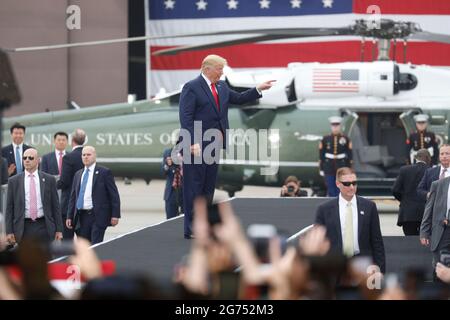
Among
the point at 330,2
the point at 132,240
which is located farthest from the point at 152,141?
the point at 132,240

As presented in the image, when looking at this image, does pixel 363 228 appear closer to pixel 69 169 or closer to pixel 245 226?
pixel 245 226

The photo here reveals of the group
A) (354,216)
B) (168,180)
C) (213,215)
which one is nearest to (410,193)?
(168,180)

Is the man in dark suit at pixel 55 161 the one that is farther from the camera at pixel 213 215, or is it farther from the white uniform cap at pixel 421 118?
the camera at pixel 213 215

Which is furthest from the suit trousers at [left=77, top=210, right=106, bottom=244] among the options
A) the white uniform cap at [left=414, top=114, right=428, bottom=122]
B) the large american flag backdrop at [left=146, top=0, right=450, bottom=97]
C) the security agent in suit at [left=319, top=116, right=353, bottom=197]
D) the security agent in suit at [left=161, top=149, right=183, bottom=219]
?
the large american flag backdrop at [left=146, top=0, right=450, bottom=97]

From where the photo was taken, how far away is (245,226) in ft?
29.0

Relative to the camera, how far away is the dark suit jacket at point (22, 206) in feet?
30.3

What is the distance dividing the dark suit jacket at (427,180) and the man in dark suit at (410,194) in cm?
73

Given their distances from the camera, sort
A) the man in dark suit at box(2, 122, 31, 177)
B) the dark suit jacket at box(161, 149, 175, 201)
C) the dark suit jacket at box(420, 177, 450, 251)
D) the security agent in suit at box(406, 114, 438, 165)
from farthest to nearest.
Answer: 1. the security agent in suit at box(406, 114, 438, 165)
2. the dark suit jacket at box(161, 149, 175, 201)
3. the man in dark suit at box(2, 122, 31, 177)
4. the dark suit jacket at box(420, 177, 450, 251)

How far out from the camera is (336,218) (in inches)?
266

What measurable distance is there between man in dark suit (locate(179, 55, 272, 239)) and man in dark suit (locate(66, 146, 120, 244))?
254 centimetres

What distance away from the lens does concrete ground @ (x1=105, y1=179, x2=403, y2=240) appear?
16781 millimetres

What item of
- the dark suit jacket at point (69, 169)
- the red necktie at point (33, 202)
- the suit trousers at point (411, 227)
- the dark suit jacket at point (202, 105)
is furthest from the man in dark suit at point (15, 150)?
the dark suit jacket at point (202, 105)
